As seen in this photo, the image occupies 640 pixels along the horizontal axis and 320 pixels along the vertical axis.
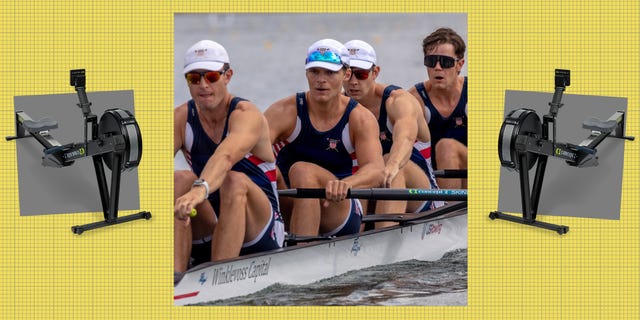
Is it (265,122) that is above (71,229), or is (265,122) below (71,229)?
above

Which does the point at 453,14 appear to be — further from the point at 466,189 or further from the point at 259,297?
the point at 259,297

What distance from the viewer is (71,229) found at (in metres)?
10.4

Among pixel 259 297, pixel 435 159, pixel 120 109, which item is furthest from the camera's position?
pixel 435 159

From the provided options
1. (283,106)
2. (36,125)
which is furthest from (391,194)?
(36,125)

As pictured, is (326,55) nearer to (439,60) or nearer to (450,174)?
(439,60)

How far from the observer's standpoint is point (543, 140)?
10125 mm

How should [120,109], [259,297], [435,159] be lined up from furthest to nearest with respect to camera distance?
[435,159], [120,109], [259,297]

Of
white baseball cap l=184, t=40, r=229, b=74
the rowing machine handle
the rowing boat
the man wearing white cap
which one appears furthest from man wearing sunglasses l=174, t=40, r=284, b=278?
the rowing machine handle

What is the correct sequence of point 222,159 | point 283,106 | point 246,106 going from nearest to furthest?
point 222,159 < point 246,106 < point 283,106

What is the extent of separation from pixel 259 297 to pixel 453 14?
7.26 feet

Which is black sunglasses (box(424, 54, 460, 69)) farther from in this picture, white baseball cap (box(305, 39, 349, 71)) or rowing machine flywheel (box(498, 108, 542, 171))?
white baseball cap (box(305, 39, 349, 71))

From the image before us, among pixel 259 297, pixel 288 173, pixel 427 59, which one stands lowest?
pixel 259 297

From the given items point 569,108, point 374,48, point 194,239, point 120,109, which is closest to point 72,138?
point 120,109

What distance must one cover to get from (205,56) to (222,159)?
659 mm
